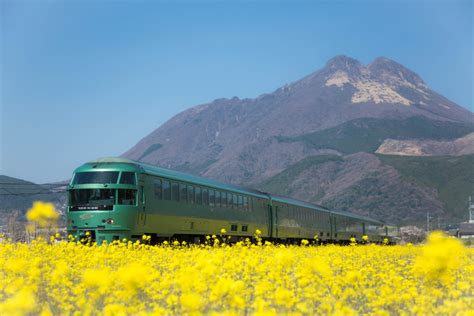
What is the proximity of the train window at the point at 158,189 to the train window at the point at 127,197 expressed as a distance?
1.22m

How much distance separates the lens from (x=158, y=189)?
21234mm

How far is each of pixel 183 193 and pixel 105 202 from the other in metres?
4.09

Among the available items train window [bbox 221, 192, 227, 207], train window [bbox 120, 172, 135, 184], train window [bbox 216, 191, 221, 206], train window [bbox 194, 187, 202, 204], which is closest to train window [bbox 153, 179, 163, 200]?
train window [bbox 120, 172, 135, 184]

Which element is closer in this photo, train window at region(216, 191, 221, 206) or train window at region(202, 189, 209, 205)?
train window at region(202, 189, 209, 205)

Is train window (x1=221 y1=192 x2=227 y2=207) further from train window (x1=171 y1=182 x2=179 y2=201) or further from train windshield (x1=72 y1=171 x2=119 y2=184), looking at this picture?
train windshield (x1=72 y1=171 x2=119 y2=184)

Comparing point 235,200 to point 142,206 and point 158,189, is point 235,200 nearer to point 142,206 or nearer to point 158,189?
point 158,189

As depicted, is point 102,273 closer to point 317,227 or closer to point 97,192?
point 97,192

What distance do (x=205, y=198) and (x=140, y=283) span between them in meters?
18.1

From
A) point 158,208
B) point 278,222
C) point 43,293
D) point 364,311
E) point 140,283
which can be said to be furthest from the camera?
point 278,222

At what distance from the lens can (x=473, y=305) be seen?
8.23m

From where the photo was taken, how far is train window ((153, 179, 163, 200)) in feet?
69.0

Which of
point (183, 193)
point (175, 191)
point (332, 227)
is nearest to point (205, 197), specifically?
point (183, 193)

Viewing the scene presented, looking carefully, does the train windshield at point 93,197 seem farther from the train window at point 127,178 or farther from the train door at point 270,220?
the train door at point 270,220

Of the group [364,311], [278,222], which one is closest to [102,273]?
[364,311]
